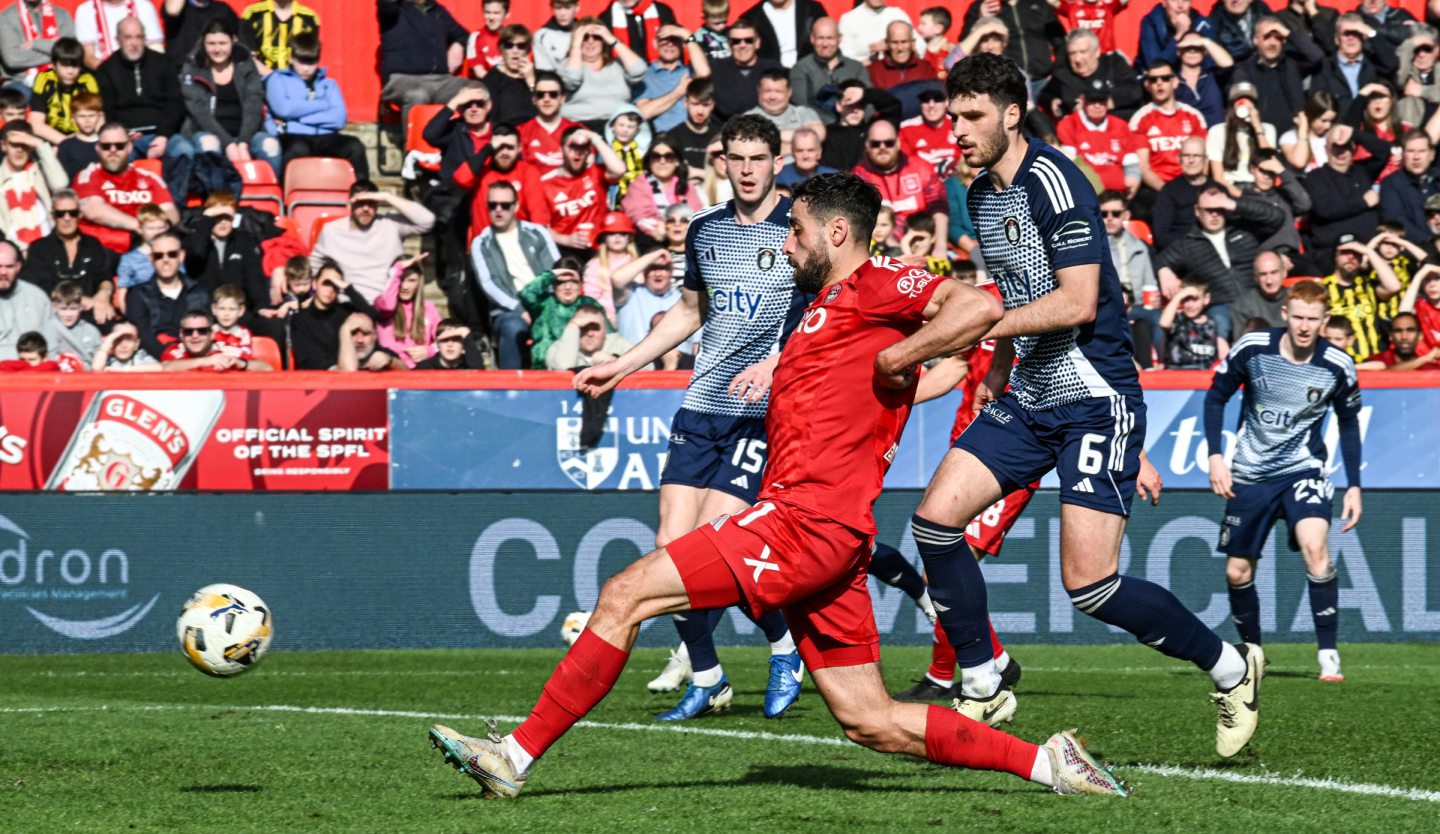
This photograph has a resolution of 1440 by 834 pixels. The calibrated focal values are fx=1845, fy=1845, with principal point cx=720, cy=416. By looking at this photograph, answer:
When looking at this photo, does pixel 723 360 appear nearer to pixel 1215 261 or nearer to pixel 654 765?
pixel 654 765

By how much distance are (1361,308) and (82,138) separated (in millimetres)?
11740

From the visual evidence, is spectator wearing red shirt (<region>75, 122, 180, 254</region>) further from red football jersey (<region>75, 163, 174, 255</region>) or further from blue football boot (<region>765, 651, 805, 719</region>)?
blue football boot (<region>765, 651, 805, 719</region>)

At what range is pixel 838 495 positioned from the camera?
18.7 feet

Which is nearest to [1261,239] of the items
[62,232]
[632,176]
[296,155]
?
[632,176]

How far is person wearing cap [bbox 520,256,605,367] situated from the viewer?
49.9ft

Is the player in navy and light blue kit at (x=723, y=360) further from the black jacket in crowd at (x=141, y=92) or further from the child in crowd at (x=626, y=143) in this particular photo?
the black jacket in crowd at (x=141, y=92)

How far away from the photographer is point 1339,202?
60.3 feet

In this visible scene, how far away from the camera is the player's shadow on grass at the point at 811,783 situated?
20.7 feet

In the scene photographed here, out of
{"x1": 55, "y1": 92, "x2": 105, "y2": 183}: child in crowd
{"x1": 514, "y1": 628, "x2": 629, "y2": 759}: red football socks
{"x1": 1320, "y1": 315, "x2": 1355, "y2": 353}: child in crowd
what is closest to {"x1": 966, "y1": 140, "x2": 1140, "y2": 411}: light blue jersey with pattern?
{"x1": 514, "y1": 628, "x2": 629, "y2": 759}: red football socks

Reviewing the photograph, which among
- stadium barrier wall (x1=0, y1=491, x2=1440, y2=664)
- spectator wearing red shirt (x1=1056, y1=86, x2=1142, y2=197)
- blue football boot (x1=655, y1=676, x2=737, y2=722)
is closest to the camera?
blue football boot (x1=655, y1=676, x2=737, y2=722)

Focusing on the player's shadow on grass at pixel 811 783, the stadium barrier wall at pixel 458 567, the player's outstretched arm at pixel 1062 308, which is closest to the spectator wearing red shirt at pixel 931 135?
the stadium barrier wall at pixel 458 567

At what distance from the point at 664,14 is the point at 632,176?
9.93 feet

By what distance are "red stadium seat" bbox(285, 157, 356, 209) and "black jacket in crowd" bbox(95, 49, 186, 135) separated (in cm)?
118

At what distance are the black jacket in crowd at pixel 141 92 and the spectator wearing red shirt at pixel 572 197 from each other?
353 cm
